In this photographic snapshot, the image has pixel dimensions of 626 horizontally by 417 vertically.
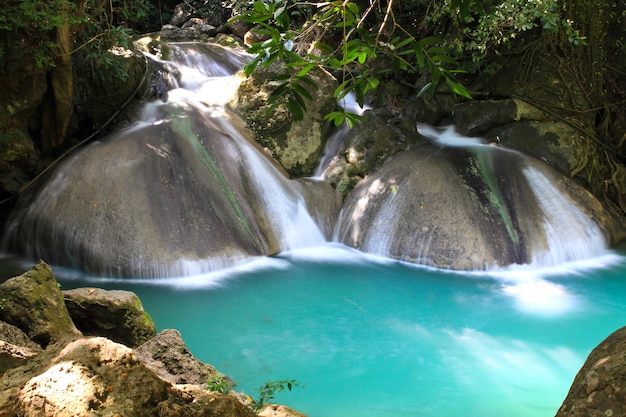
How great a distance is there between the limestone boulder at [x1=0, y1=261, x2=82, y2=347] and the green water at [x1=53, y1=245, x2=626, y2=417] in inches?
58.8

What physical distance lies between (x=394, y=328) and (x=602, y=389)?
3247mm

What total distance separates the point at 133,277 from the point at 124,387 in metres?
4.24

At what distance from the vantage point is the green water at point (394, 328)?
375 cm

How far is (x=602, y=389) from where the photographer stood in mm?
1588

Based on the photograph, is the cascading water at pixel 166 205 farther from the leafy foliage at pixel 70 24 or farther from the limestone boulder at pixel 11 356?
the limestone boulder at pixel 11 356

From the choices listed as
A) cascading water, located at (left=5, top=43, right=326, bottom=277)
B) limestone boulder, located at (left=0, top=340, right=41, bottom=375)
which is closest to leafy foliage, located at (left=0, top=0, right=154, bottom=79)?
cascading water, located at (left=5, top=43, right=326, bottom=277)

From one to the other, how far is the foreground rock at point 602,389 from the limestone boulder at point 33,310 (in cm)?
235

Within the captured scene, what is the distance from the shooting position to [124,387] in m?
1.46

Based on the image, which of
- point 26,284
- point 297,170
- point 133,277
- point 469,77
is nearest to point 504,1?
point 469,77

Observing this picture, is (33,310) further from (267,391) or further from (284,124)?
(284,124)

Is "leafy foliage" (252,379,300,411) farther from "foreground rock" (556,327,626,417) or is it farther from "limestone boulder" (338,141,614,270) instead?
"limestone boulder" (338,141,614,270)

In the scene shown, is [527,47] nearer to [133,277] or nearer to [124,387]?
[133,277]

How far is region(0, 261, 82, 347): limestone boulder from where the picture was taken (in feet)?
8.74

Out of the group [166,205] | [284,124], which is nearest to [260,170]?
[284,124]
